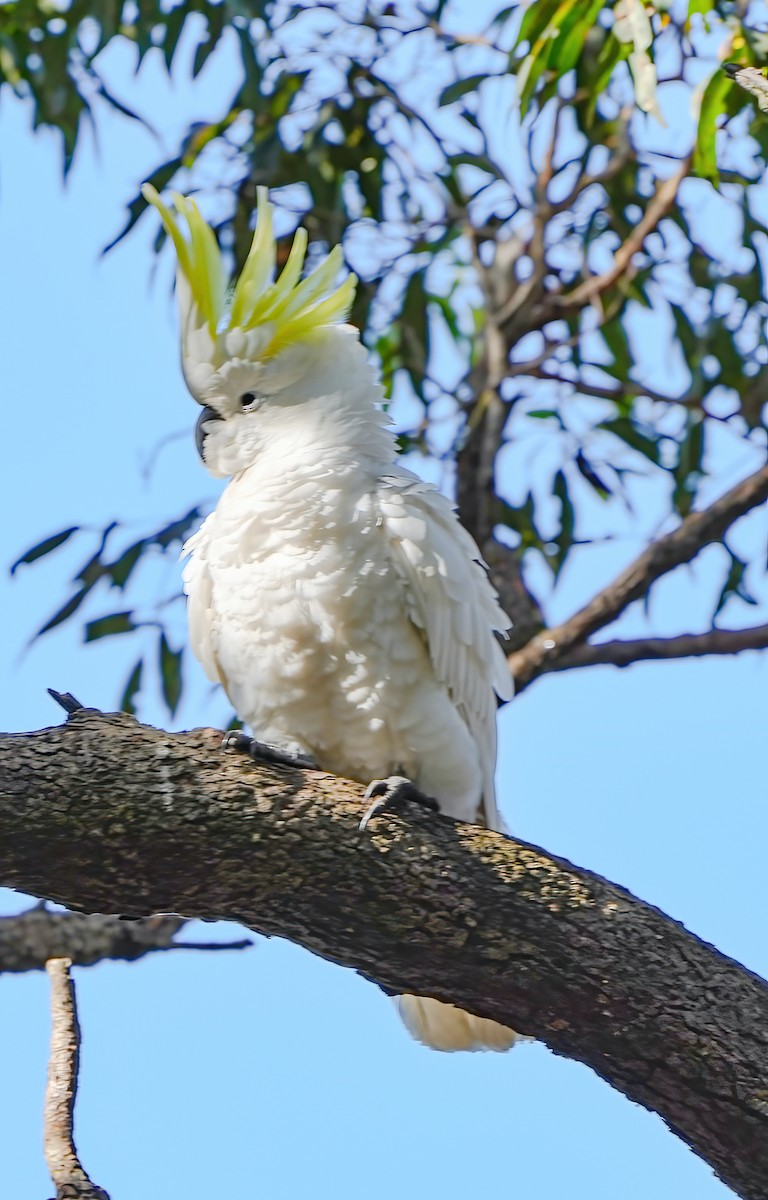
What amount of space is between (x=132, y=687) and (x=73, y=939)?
81 centimetres

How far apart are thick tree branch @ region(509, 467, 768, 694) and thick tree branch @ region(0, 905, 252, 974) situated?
942 mm

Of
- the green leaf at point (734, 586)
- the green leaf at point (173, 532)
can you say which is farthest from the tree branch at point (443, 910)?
the green leaf at point (734, 586)

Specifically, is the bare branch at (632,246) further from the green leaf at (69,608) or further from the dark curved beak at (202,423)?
the dark curved beak at (202,423)

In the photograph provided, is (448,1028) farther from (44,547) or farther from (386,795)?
(44,547)

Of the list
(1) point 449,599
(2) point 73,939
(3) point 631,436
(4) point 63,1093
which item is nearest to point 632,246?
(3) point 631,436

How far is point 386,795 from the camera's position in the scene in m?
1.55

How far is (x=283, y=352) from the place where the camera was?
78.3 inches

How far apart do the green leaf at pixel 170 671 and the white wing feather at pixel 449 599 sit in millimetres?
1408

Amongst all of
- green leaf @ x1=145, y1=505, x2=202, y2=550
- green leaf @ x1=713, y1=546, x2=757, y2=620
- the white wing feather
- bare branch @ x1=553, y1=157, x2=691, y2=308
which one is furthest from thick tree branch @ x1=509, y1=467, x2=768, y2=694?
the white wing feather

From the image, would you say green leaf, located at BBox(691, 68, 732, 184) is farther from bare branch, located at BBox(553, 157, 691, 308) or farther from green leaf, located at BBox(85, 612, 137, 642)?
green leaf, located at BBox(85, 612, 137, 642)

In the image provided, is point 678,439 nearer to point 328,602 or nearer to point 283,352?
point 283,352

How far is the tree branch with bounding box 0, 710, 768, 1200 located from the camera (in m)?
1.37

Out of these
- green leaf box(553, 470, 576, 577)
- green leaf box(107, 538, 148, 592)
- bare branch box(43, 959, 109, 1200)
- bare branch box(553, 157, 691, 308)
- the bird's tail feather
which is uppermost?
bare branch box(553, 157, 691, 308)

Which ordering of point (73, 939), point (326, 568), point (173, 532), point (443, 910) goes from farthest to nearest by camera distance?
point (173, 532) → point (73, 939) → point (326, 568) → point (443, 910)
